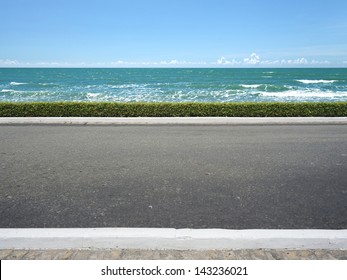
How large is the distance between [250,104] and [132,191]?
38.5ft

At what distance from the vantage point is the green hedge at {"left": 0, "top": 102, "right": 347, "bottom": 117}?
14.9 metres

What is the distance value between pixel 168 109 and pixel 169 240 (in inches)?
473

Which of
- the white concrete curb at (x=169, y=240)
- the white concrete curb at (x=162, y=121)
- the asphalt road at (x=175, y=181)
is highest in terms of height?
the white concrete curb at (x=169, y=240)

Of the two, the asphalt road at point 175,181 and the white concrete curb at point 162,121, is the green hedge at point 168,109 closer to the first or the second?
the white concrete curb at point 162,121

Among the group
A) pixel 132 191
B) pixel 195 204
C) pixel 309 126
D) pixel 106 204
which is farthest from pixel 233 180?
pixel 309 126

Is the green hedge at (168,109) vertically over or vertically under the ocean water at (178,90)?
over

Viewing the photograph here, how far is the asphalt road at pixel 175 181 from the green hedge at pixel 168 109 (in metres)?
5.04

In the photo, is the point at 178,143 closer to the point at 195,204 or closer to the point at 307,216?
the point at 195,204

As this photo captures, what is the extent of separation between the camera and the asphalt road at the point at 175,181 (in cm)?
411

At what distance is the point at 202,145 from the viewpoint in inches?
347

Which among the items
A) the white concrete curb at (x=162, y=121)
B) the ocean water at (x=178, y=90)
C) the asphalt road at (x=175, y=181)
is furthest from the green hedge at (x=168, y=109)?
the ocean water at (x=178, y=90)

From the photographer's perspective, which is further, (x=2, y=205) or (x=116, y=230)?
(x=2, y=205)

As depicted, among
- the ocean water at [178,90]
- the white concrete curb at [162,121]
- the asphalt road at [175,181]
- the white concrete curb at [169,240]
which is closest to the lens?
the white concrete curb at [169,240]

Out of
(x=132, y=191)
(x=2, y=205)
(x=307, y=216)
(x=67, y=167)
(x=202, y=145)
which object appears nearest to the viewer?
(x=307, y=216)
